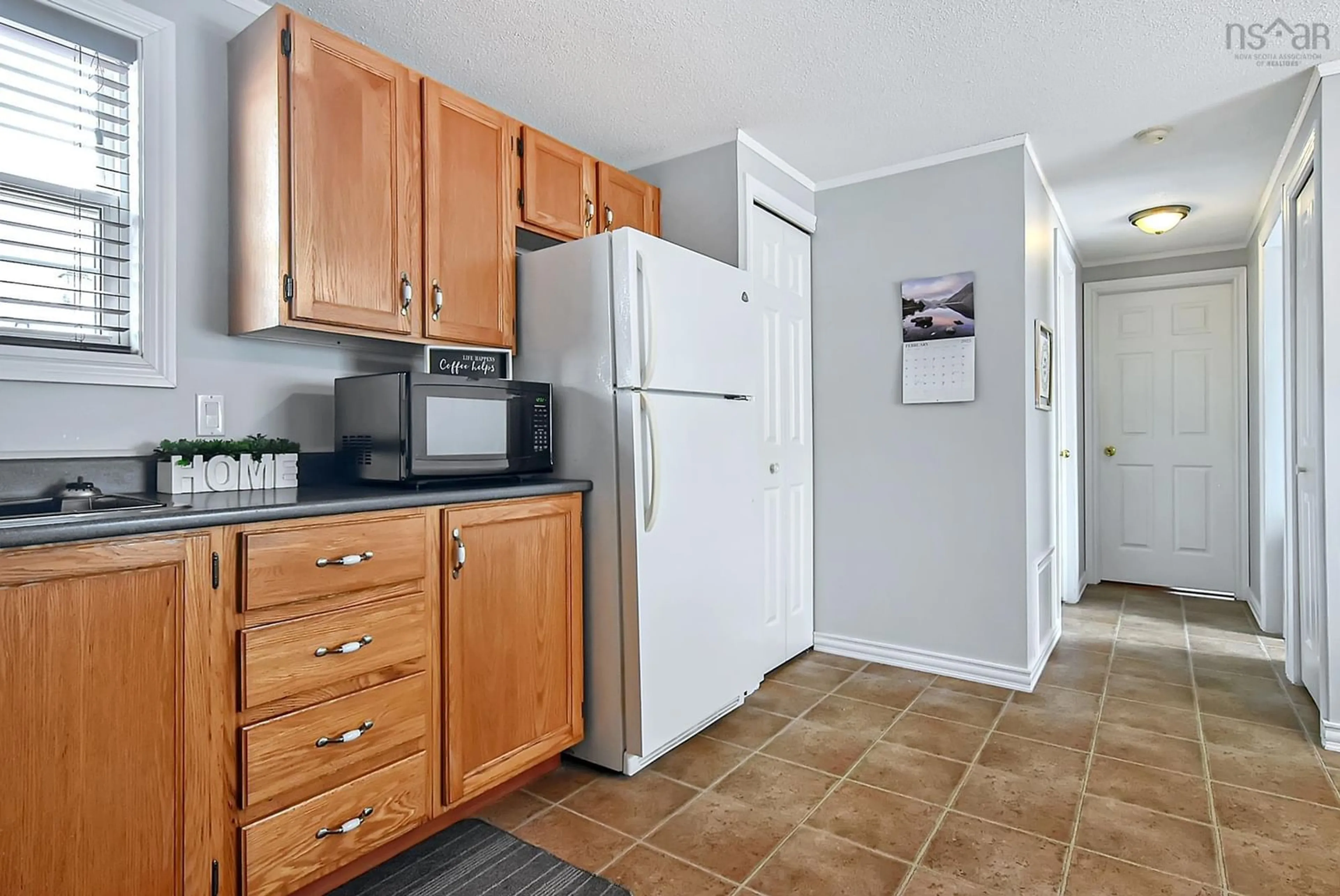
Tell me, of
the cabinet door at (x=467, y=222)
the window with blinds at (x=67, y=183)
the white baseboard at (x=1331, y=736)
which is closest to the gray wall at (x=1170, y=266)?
the white baseboard at (x=1331, y=736)

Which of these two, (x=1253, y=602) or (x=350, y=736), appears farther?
(x=1253, y=602)

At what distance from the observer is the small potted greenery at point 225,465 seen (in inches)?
71.5

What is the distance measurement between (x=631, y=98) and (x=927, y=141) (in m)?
1.33

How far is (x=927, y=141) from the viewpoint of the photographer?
3.10 meters

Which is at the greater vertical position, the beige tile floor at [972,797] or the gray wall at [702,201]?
the gray wall at [702,201]

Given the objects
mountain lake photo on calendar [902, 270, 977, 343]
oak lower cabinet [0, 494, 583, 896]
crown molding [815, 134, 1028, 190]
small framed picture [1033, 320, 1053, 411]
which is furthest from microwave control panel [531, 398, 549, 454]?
small framed picture [1033, 320, 1053, 411]

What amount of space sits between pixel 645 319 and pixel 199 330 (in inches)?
50.1

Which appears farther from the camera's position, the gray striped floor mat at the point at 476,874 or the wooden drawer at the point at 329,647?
the gray striped floor mat at the point at 476,874

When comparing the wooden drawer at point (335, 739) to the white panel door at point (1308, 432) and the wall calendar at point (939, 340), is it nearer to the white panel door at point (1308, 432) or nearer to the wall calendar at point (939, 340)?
the wall calendar at point (939, 340)

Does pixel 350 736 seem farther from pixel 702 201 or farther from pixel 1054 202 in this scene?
pixel 1054 202

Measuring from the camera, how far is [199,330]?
200 cm

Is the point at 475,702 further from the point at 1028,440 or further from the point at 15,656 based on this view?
the point at 1028,440

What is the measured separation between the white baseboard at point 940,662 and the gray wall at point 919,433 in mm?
30

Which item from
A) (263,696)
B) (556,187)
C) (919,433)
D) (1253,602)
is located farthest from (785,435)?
(1253,602)
